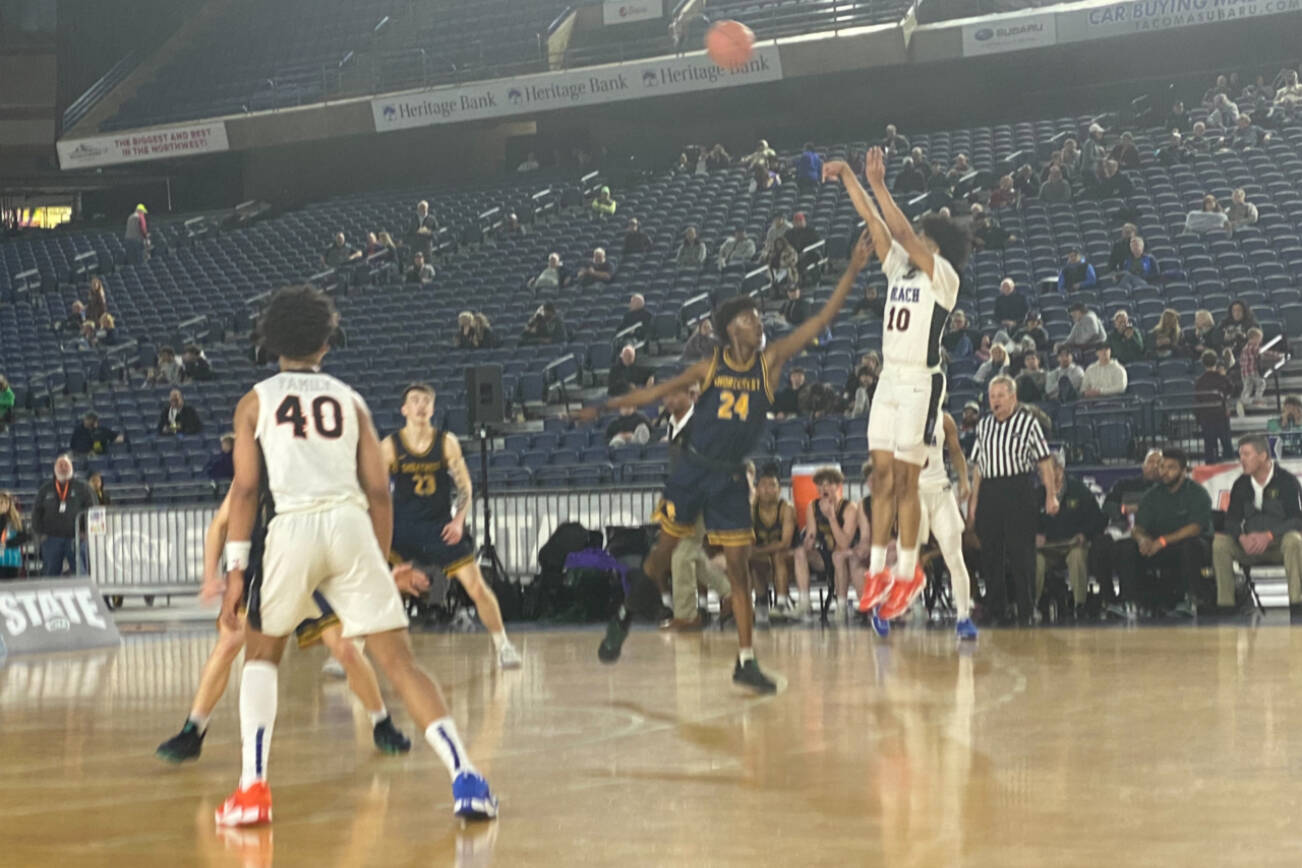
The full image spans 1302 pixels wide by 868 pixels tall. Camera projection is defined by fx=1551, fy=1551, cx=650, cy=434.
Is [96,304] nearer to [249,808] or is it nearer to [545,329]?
[545,329]

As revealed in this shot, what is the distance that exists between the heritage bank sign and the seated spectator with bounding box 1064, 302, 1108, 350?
1573 centimetres

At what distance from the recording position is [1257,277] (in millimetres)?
19547

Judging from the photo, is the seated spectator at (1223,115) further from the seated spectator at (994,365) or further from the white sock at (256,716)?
the white sock at (256,716)

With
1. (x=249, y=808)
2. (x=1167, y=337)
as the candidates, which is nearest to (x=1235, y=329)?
(x=1167, y=337)

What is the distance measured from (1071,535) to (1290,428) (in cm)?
393

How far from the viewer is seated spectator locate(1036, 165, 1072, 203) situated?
2373 cm

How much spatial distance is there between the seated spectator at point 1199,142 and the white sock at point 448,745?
22106 mm

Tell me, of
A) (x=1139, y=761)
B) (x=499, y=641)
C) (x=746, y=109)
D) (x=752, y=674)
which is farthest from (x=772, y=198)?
(x=1139, y=761)

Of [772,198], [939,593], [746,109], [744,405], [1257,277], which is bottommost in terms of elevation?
[939,593]

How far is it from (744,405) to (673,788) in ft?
10.4

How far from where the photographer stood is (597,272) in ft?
84.1

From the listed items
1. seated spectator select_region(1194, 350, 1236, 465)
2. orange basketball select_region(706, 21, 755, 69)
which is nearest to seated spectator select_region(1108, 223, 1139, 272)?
seated spectator select_region(1194, 350, 1236, 465)

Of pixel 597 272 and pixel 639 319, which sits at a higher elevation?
pixel 597 272

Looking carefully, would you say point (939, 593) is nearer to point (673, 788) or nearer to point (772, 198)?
point (673, 788)
